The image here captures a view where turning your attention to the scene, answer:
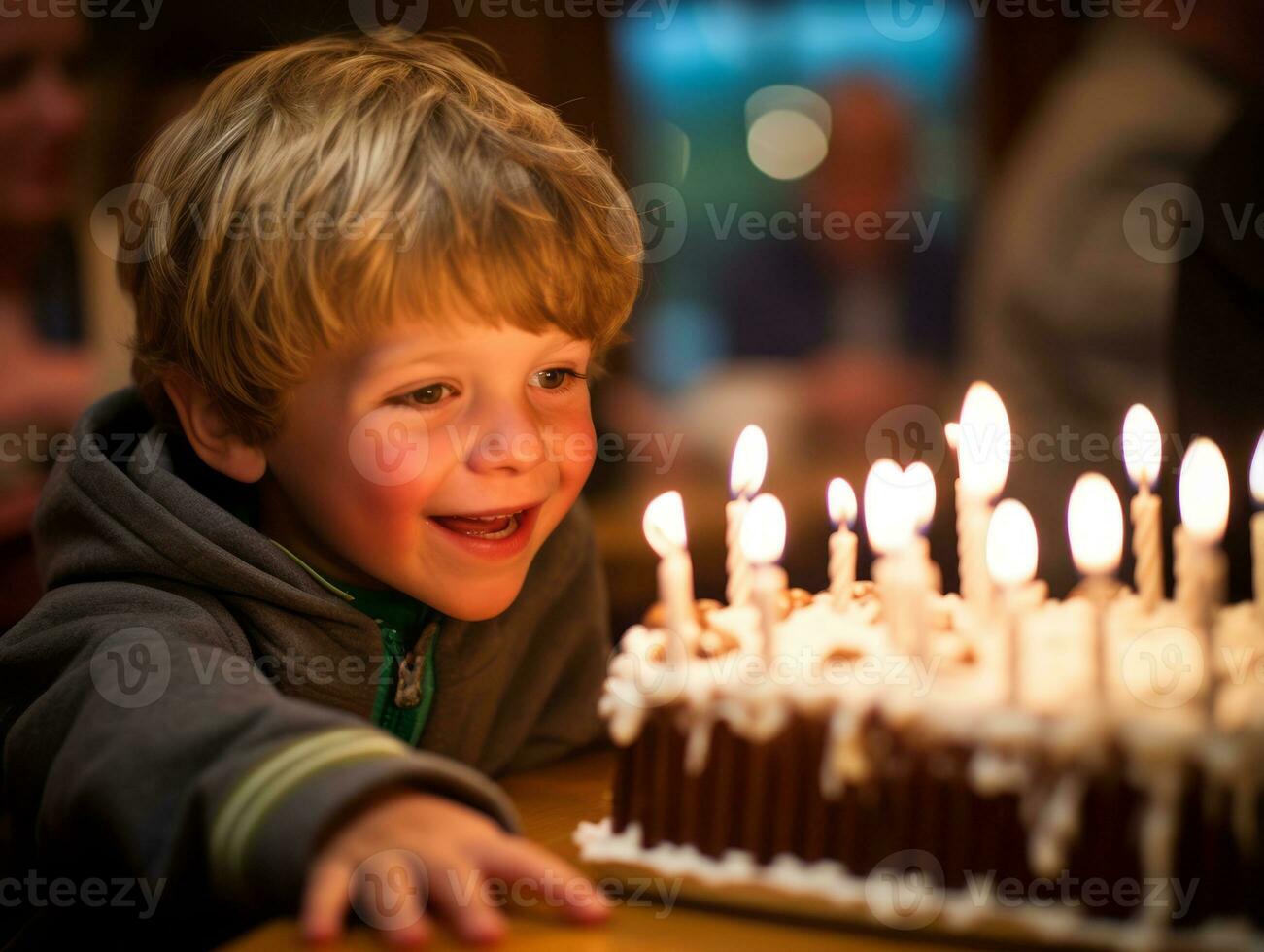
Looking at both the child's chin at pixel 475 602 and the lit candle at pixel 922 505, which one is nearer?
the lit candle at pixel 922 505

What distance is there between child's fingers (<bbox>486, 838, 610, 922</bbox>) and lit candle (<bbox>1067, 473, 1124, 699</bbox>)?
0.31 meters

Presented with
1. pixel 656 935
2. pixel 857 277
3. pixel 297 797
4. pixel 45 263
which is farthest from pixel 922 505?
pixel 857 277

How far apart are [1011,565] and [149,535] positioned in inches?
27.8

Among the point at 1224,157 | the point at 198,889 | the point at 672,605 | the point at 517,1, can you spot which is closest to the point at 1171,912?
the point at 672,605

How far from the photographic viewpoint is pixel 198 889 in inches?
31.4

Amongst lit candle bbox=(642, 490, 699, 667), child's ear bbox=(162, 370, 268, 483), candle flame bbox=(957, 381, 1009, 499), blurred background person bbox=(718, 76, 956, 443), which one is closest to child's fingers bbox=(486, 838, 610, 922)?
lit candle bbox=(642, 490, 699, 667)

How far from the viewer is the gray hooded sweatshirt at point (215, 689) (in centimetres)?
75

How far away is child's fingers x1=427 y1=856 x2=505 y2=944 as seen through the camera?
71 centimetres

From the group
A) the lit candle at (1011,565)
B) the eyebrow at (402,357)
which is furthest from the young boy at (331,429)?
the lit candle at (1011,565)

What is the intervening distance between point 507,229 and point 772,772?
54cm

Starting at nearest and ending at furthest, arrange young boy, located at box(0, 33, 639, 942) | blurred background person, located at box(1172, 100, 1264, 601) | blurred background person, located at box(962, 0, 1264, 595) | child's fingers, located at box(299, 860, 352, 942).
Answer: child's fingers, located at box(299, 860, 352, 942), young boy, located at box(0, 33, 639, 942), blurred background person, located at box(1172, 100, 1264, 601), blurred background person, located at box(962, 0, 1264, 595)

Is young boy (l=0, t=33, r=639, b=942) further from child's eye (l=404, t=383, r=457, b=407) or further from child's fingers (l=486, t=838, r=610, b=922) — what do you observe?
child's fingers (l=486, t=838, r=610, b=922)

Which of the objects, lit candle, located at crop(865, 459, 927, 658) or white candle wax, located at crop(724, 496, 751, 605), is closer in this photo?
lit candle, located at crop(865, 459, 927, 658)

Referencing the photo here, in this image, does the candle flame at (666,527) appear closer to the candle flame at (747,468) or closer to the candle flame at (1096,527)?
the candle flame at (747,468)
